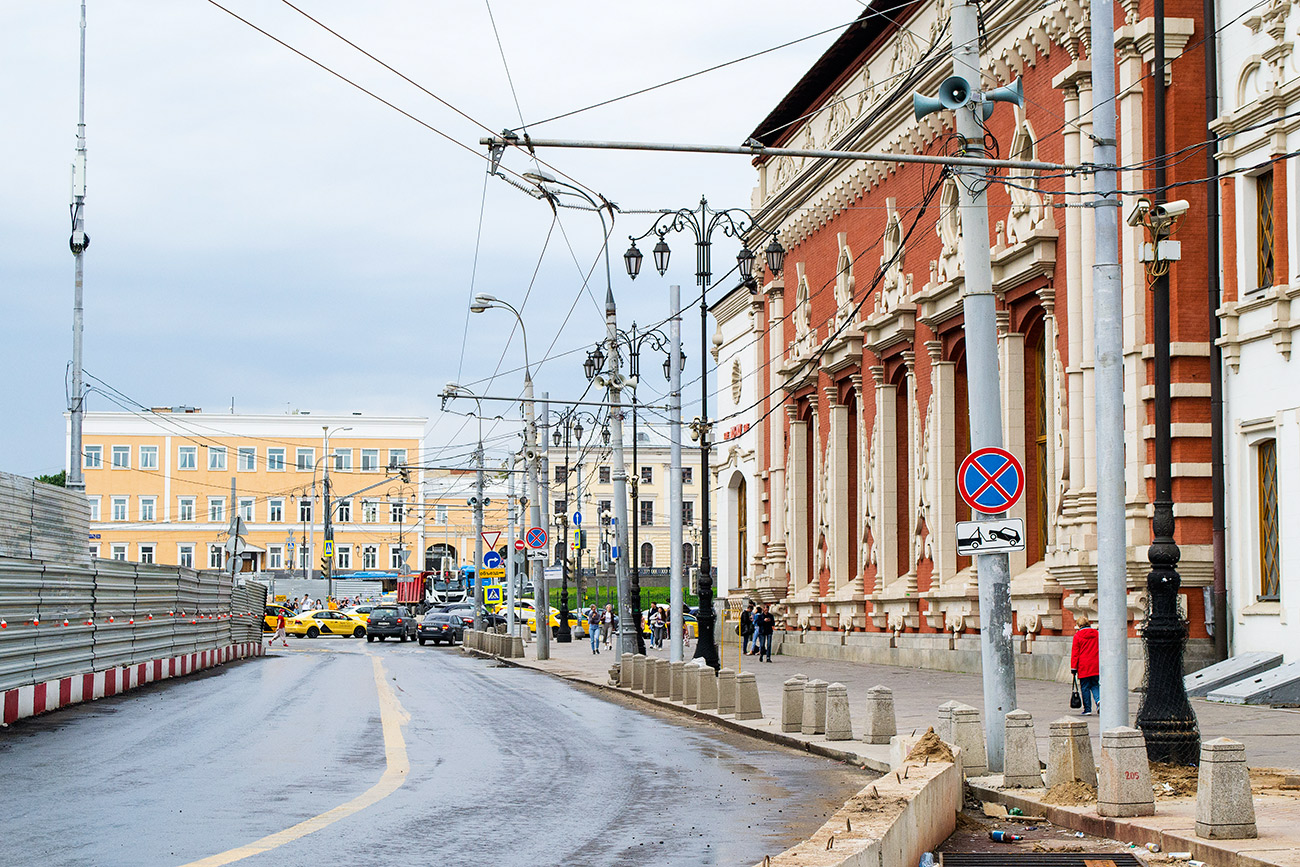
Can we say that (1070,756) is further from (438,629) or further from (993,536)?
(438,629)

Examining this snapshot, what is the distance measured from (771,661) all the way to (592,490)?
3269 inches

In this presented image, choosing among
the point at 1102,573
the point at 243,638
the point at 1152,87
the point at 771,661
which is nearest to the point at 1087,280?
the point at 1152,87

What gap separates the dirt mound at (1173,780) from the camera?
12367mm

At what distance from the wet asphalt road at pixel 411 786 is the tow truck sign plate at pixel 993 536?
2506 millimetres

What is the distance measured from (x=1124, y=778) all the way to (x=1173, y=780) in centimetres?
205

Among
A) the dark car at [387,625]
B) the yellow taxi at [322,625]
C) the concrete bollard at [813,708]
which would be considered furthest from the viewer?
the yellow taxi at [322,625]

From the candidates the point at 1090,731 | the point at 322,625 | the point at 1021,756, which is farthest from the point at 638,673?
the point at 322,625

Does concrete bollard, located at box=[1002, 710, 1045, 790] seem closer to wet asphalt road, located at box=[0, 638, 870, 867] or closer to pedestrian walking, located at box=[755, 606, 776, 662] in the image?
wet asphalt road, located at box=[0, 638, 870, 867]

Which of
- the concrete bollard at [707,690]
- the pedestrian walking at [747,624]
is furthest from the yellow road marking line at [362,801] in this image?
the pedestrian walking at [747,624]

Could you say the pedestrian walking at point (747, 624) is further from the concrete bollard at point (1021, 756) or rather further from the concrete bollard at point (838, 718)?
the concrete bollard at point (1021, 756)

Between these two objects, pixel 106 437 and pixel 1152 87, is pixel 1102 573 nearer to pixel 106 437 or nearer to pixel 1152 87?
pixel 1152 87

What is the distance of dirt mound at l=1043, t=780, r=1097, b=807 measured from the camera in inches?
464

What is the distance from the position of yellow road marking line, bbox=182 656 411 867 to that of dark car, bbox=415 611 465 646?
4347 cm

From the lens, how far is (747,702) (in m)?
21.3
